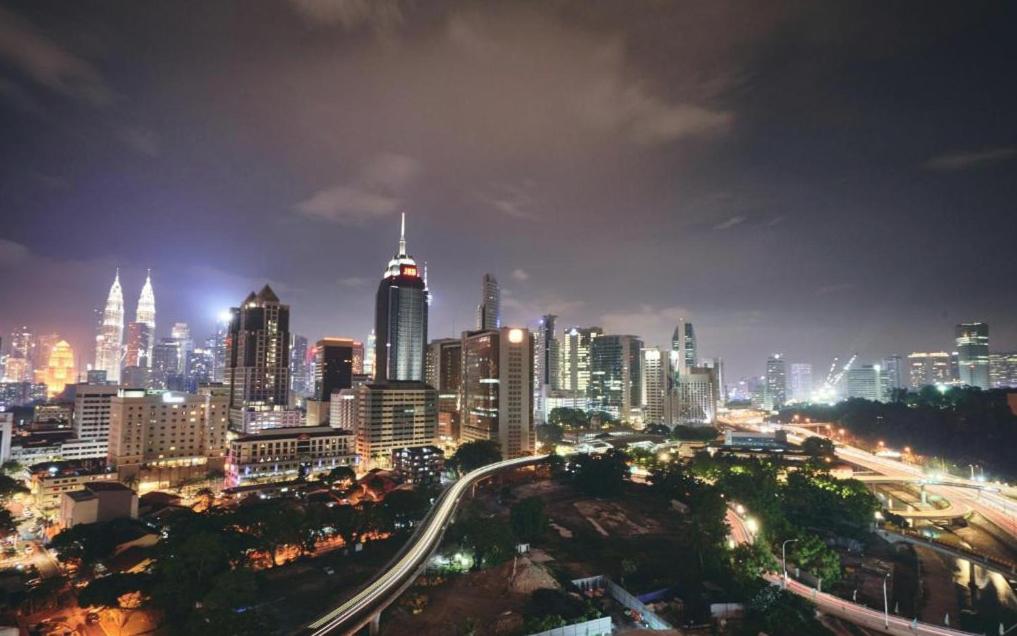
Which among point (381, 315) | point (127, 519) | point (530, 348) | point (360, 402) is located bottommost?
point (127, 519)

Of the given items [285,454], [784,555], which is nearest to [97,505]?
[285,454]

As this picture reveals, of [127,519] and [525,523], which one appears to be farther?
[525,523]

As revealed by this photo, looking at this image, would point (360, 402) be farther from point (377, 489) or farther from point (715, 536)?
point (715, 536)

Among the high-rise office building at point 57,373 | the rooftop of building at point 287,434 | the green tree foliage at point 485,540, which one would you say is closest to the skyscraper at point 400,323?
the rooftop of building at point 287,434

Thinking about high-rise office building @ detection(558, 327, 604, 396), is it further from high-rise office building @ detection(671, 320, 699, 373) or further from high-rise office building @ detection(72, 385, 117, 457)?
high-rise office building @ detection(72, 385, 117, 457)

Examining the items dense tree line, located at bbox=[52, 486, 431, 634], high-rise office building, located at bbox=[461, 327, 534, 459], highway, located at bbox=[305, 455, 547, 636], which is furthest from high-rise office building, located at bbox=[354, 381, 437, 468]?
dense tree line, located at bbox=[52, 486, 431, 634]

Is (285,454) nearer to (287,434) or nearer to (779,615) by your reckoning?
(287,434)

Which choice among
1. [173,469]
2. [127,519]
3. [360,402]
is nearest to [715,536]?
[127,519]
